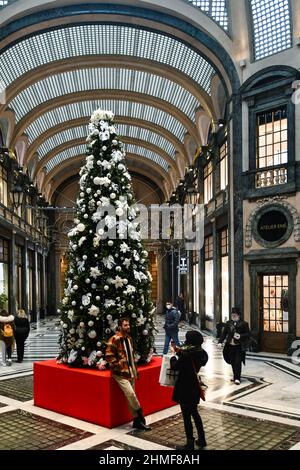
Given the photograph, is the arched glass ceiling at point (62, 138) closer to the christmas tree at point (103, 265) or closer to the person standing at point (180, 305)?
the person standing at point (180, 305)

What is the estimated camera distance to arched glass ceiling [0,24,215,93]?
707 inches

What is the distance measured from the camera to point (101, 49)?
63.1 feet

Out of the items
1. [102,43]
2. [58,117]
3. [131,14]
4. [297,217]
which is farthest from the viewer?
[58,117]

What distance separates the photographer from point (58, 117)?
85.3 ft

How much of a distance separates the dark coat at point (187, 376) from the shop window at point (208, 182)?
1469 centimetres

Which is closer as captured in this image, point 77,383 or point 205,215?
point 77,383

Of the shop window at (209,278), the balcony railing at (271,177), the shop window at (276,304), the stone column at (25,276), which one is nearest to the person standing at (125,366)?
the shop window at (276,304)

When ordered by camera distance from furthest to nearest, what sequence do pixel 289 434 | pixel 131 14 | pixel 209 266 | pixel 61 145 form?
1. pixel 61 145
2. pixel 209 266
3. pixel 131 14
4. pixel 289 434

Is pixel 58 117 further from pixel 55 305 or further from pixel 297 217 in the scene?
pixel 297 217

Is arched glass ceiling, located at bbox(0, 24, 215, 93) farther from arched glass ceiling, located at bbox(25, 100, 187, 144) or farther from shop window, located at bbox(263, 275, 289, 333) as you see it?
shop window, located at bbox(263, 275, 289, 333)

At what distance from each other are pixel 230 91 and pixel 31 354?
1075cm

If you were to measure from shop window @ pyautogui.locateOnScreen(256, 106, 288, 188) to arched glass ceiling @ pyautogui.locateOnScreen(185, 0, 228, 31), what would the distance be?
3674 millimetres

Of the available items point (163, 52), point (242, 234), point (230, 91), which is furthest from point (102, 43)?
point (242, 234)

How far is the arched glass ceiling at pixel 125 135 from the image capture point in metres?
29.0
